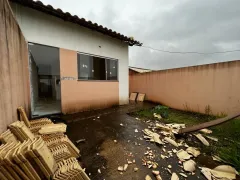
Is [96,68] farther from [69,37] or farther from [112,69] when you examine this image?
[69,37]

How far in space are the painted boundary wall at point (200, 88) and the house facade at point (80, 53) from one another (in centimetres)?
208

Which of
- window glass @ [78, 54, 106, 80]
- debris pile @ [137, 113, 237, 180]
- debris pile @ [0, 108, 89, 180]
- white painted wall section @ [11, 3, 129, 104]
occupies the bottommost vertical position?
debris pile @ [137, 113, 237, 180]

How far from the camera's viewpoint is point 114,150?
7.18ft

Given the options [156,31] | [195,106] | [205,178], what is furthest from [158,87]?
[156,31]

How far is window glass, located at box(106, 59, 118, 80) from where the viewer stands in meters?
5.38

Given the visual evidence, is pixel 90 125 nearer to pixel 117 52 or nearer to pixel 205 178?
pixel 205 178

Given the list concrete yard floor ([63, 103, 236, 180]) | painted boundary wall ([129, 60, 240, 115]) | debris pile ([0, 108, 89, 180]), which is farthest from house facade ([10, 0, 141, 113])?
debris pile ([0, 108, 89, 180])

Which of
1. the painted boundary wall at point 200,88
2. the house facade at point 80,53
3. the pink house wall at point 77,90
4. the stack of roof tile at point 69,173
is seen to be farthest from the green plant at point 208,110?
the stack of roof tile at point 69,173

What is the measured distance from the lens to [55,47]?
386 centimetres

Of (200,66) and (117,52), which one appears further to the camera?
(117,52)

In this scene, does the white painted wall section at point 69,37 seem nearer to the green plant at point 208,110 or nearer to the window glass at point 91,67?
the window glass at point 91,67

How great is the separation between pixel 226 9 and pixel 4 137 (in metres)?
8.93

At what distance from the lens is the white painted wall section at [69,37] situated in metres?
3.32

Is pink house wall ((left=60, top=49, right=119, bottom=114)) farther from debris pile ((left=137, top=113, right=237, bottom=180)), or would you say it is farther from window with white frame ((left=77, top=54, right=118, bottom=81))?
debris pile ((left=137, top=113, right=237, bottom=180))
